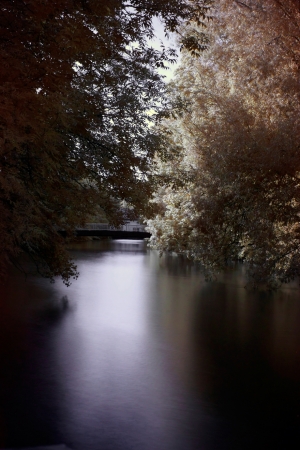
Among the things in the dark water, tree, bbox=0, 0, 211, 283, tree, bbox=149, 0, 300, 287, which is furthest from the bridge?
the dark water

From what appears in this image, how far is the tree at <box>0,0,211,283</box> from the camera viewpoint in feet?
20.4

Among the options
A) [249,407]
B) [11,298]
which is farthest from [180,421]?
[11,298]

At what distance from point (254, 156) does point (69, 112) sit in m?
4.42

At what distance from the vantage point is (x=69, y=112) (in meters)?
11.8

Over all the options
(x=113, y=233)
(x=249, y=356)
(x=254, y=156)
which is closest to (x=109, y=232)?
(x=113, y=233)

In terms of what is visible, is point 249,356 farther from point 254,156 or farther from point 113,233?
point 113,233

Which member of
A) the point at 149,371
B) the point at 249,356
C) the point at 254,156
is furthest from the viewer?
the point at 254,156

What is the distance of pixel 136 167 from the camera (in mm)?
15055

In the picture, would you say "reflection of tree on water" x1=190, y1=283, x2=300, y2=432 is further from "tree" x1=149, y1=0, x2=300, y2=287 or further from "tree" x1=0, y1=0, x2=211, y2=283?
"tree" x1=0, y1=0, x2=211, y2=283

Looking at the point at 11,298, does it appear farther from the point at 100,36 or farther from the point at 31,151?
the point at 100,36

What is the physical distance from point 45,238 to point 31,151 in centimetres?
327

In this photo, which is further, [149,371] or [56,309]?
[56,309]

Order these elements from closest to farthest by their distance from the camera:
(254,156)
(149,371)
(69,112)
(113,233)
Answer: (149,371) → (69,112) → (254,156) → (113,233)

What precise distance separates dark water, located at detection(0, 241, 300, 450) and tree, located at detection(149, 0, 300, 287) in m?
1.33
